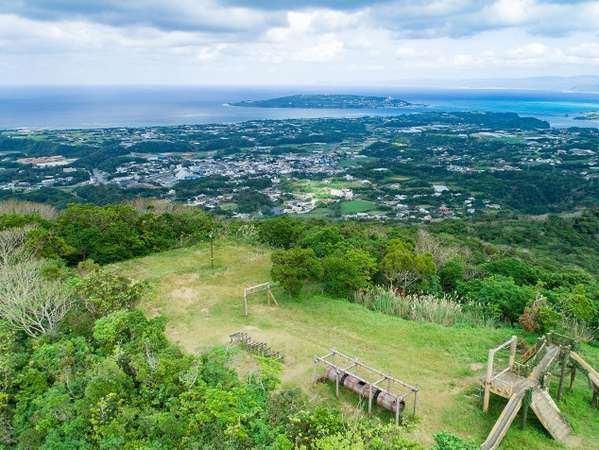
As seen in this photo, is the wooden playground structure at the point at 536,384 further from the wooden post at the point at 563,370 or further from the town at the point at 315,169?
the town at the point at 315,169

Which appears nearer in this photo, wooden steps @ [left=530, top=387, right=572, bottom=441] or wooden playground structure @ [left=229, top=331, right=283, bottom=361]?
wooden steps @ [left=530, top=387, right=572, bottom=441]

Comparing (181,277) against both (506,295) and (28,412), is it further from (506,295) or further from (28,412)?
(506,295)

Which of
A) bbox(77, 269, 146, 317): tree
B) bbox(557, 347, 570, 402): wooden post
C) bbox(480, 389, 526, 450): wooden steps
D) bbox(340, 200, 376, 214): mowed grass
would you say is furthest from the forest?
bbox(340, 200, 376, 214): mowed grass

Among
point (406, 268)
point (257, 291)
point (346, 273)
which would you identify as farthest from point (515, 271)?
point (257, 291)

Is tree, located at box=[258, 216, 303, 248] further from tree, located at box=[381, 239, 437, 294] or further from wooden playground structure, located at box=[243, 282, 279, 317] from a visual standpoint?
tree, located at box=[381, 239, 437, 294]

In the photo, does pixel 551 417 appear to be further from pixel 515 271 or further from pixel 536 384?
pixel 515 271

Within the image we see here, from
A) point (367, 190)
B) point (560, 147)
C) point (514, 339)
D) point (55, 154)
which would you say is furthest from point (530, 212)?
point (55, 154)

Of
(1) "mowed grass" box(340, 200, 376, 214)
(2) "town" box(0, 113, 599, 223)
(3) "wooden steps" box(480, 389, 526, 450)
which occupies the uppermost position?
(3) "wooden steps" box(480, 389, 526, 450)
